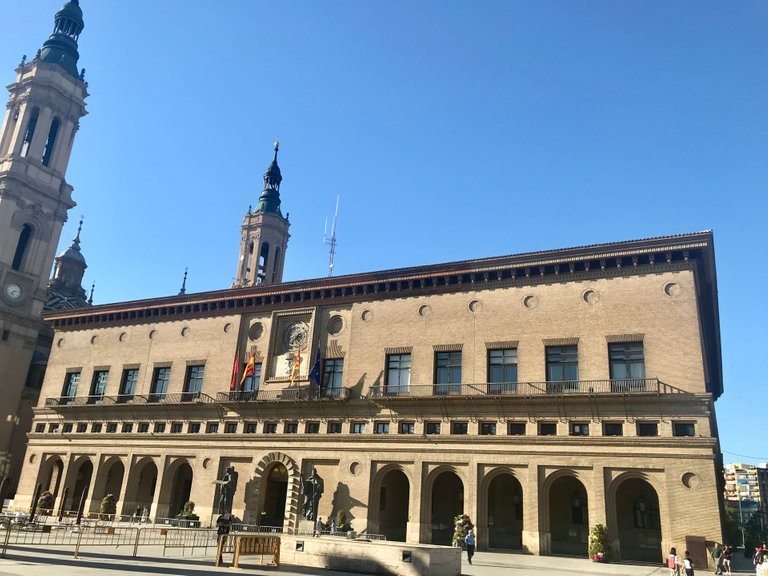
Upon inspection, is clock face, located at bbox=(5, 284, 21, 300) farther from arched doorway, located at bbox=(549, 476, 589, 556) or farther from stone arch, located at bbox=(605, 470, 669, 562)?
stone arch, located at bbox=(605, 470, 669, 562)

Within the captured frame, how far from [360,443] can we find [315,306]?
1055 centimetres

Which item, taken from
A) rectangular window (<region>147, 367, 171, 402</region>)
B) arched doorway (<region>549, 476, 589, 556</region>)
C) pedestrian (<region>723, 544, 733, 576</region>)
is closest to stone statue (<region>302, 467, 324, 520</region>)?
arched doorway (<region>549, 476, 589, 556</region>)

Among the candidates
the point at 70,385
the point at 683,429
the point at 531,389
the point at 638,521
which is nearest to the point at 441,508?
the point at 531,389

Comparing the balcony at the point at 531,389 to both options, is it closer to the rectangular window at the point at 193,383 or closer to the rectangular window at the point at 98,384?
the rectangular window at the point at 193,383

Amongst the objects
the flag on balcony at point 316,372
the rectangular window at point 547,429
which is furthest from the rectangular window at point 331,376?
the rectangular window at point 547,429

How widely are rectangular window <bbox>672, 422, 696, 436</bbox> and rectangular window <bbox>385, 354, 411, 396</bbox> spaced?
595 inches

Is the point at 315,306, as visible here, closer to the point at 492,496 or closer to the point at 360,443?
the point at 360,443

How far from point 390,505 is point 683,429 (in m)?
18.3

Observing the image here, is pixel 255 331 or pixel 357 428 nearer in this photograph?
pixel 357 428

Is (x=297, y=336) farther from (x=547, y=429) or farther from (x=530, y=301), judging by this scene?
(x=547, y=429)

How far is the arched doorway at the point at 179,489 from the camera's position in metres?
46.5

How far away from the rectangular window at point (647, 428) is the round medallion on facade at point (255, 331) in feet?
86.5

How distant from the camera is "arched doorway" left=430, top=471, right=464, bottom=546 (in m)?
38.2

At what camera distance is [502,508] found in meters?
37.2
